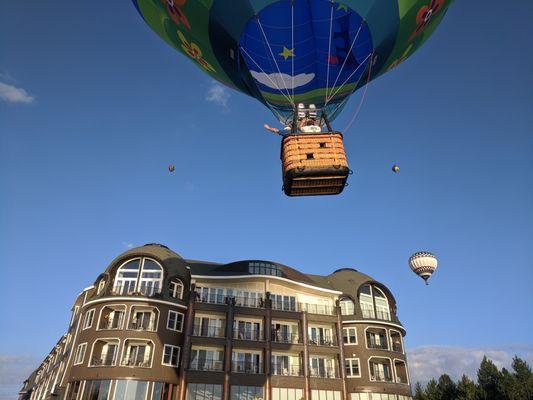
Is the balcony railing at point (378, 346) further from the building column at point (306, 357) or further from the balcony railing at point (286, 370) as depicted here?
the balcony railing at point (286, 370)

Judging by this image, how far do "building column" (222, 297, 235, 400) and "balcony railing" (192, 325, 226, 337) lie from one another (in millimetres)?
776

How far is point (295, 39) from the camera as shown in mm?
17766

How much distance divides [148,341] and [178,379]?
3929mm

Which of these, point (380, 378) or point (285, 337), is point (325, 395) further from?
point (285, 337)

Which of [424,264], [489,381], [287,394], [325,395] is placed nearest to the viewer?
[287,394]

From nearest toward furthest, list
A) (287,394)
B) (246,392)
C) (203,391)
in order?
(203,391) < (246,392) < (287,394)

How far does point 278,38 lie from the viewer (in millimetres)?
17734

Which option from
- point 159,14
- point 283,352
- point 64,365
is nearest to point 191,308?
point 283,352

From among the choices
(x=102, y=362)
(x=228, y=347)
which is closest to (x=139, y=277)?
(x=102, y=362)

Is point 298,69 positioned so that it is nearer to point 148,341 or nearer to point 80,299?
point 148,341

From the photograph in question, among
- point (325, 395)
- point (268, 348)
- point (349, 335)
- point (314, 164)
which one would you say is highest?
point (349, 335)

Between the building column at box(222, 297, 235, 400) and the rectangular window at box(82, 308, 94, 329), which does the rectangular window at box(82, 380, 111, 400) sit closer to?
the rectangular window at box(82, 308, 94, 329)

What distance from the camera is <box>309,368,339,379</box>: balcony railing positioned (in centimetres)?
3834

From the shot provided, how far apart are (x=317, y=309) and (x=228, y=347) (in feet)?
34.1
